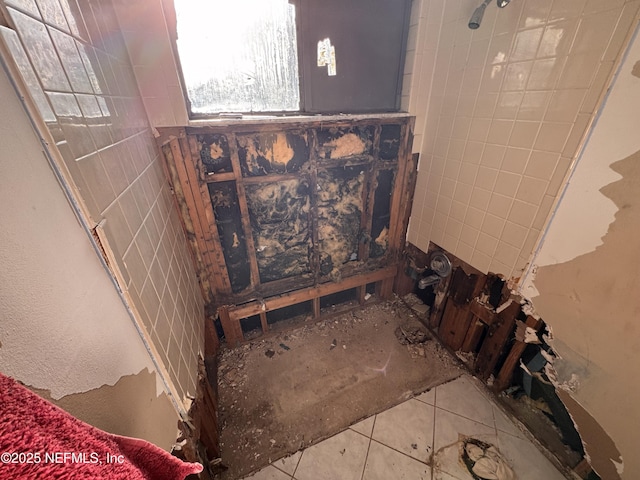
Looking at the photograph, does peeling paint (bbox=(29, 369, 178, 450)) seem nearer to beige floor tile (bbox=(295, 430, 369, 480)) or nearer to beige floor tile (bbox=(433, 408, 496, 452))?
beige floor tile (bbox=(295, 430, 369, 480))

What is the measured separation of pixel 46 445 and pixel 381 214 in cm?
204

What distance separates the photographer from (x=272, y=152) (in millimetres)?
1583

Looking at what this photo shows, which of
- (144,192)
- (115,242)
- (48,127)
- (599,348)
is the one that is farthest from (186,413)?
(599,348)

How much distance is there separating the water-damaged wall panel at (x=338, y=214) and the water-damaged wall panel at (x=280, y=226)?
120mm

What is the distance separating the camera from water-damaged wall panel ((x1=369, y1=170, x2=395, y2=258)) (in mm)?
1973

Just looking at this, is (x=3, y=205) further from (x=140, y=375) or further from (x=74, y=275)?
(x=140, y=375)

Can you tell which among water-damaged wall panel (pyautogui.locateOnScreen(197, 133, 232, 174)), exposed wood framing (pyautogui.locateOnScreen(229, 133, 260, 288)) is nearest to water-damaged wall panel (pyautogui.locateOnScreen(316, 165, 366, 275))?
exposed wood framing (pyautogui.locateOnScreen(229, 133, 260, 288))

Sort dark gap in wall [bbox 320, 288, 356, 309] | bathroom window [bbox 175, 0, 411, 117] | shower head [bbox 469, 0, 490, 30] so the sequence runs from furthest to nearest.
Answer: dark gap in wall [bbox 320, 288, 356, 309], bathroom window [bbox 175, 0, 411, 117], shower head [bbox 469, 0, 490, 30]

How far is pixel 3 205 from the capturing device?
383 millimetres

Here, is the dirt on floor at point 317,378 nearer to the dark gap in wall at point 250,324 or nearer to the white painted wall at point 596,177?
the dark gap in wall at point 250,324

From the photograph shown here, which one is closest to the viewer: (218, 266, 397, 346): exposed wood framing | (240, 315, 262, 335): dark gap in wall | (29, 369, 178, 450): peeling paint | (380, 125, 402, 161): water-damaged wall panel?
(29, 369, 178, 450): peeling paint

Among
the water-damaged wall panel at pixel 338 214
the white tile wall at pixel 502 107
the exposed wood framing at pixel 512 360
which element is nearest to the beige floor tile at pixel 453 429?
the exposed wood framing at pixel 512 360

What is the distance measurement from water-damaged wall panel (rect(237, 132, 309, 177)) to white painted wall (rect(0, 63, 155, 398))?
43.0 inches

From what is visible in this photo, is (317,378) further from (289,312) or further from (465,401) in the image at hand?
(465,401)
